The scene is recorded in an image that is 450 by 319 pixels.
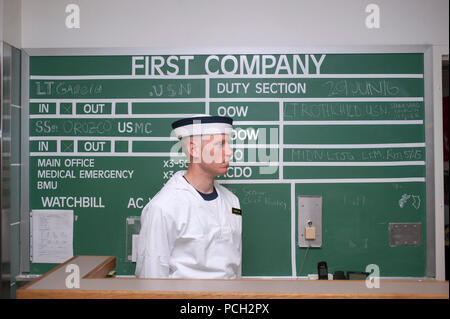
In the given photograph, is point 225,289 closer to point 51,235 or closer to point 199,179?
point 199,179

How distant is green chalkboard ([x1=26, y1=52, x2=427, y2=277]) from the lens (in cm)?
214

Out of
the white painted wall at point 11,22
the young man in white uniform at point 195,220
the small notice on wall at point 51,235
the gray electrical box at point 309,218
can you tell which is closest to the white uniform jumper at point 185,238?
the young man in white uniform at point 195,220

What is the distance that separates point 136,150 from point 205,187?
2.14ft

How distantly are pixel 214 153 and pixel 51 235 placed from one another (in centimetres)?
129

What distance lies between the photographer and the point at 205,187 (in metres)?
1.78

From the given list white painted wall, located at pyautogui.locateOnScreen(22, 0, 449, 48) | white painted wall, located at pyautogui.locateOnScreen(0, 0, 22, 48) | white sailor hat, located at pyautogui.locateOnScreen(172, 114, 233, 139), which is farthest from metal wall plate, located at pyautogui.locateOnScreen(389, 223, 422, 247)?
white painted wall, located at pyautogui.locateOnScreen(0, 0, 22, 48)

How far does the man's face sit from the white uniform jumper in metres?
0.15

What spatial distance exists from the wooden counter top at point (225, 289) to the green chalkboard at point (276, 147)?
3.91ft

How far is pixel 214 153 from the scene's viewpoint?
1756mm

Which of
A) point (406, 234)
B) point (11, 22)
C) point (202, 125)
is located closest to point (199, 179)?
point (202, 125)

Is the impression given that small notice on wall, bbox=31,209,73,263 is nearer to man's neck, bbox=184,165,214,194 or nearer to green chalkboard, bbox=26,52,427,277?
green chalkboard, bbox=26,52,427,277

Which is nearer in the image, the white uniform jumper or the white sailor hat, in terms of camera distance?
the white uniform jumper

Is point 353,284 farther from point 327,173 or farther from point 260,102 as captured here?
point 260,102

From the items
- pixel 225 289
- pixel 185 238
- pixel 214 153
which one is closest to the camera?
pixel 225 289
